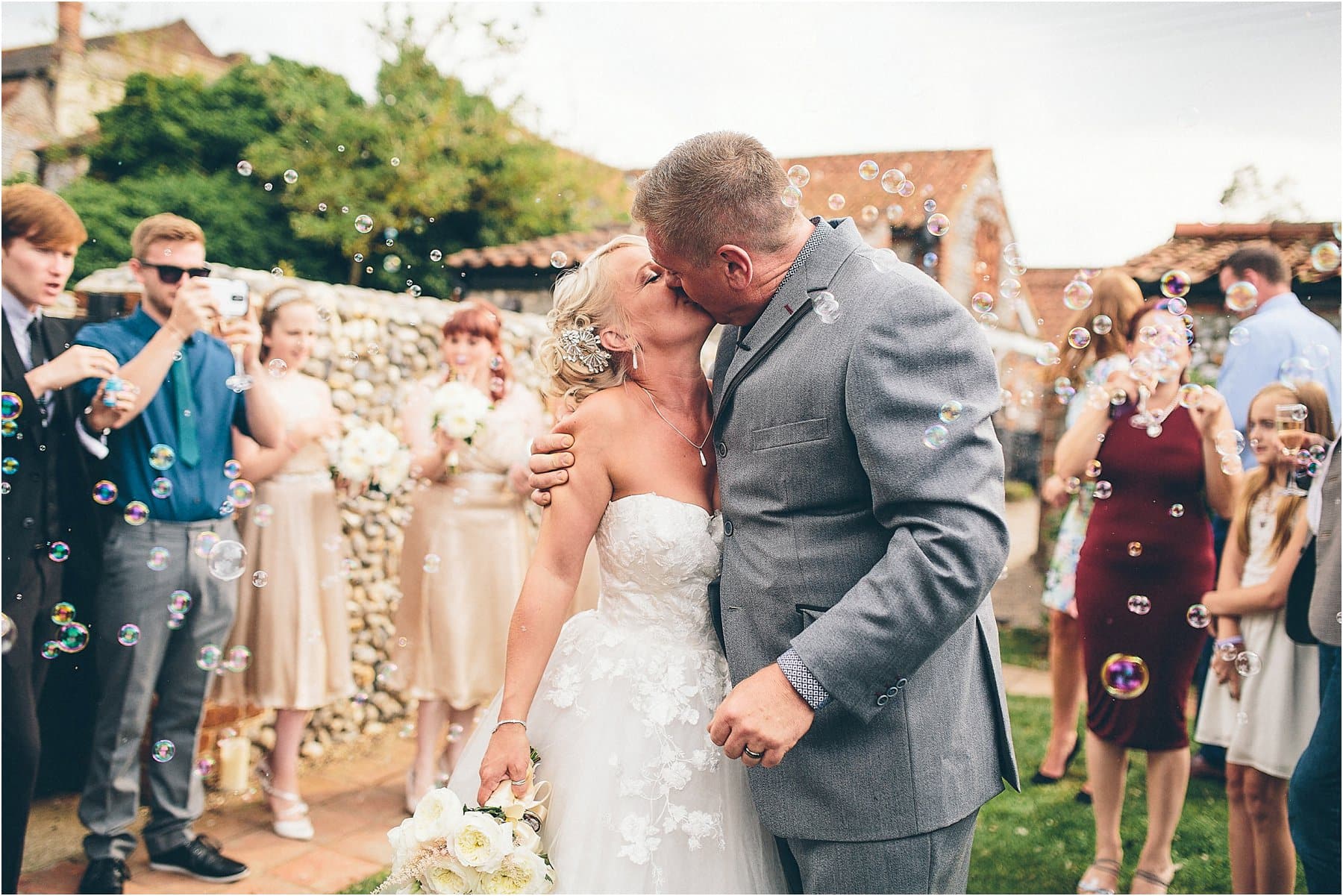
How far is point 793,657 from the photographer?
173 centimetres

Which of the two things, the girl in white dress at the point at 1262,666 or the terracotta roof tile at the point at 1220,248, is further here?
the terracotta roof tile at the point at 1220,248

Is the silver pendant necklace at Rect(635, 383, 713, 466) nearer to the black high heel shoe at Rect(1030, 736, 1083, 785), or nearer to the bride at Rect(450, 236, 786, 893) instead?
the bride at Rect(450, 236, 786, 893)

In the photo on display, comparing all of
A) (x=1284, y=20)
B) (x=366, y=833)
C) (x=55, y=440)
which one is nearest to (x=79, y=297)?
(x=55, y=440)

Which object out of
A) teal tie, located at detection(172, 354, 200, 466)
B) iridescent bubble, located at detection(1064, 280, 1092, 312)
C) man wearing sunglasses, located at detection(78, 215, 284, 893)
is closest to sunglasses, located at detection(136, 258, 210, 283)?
man wearing sunglasses, located at detection(78, 215, 284, 893)

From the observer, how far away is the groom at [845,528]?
171cm

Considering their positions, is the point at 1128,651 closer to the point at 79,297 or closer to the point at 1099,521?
the point at 1099,521

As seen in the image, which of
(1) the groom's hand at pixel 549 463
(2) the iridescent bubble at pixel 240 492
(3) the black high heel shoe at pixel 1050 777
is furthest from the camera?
(3) the black high heel shoe at pixel 1050 777

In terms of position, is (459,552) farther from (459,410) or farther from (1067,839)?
(1067,839)

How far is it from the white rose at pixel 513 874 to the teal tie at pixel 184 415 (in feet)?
8.04

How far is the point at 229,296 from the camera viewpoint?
11.8ft

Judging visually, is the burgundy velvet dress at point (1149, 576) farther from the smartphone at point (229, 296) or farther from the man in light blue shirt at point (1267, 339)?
the smartphone at point (229, 296)

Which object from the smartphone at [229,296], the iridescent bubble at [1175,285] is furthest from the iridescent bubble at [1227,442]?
the smartphone at [229,296]

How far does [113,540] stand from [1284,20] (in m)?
7.36

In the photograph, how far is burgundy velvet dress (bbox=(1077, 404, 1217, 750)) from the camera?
3.54 metres
